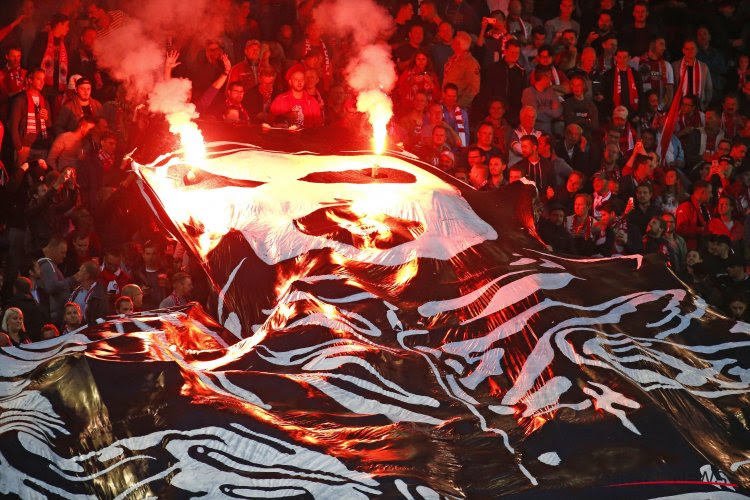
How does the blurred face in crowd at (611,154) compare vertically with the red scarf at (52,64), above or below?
below

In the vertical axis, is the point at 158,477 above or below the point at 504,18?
below

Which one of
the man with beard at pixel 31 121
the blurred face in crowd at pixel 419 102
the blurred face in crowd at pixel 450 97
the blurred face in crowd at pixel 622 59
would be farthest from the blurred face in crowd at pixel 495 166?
the man with beard at pixel 31 121

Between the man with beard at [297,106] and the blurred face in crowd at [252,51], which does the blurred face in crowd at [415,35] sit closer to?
the blurred face in crowd at [252,51]

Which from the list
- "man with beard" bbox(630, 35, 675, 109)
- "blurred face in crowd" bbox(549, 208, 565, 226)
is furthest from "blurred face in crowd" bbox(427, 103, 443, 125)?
"man with beard" bbox(630, 35, 675, 109)

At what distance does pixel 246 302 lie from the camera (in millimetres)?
8672

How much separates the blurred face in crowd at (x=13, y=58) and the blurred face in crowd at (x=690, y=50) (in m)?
8.51

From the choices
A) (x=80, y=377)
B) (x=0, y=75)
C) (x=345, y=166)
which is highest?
(x=0, y=75)

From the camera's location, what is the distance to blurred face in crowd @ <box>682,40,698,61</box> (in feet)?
52.3

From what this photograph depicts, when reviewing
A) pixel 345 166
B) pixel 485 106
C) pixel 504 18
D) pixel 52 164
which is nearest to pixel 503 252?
pixel 345 166

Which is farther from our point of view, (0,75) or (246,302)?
(0,75)

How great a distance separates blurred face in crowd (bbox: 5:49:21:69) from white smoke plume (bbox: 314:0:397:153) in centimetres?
326

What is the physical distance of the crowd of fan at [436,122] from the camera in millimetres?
10508

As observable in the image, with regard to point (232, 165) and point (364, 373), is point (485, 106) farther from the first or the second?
point (364, 373)

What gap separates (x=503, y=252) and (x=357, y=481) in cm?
308
